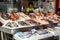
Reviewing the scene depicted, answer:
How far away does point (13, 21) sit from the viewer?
125 inches

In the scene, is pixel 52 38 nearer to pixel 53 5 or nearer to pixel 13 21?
pixel 13 21

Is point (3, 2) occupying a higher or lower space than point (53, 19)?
higher

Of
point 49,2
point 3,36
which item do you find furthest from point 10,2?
point 3,36

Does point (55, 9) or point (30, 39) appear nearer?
point (30, 39)

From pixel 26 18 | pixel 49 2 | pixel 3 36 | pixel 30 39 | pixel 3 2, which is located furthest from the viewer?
pixel 49 2

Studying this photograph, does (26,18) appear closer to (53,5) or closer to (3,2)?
(3,2)

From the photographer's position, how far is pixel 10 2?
5.02 metres

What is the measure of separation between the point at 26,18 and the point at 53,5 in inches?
101

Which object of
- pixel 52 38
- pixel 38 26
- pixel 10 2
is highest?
pixel 10 2

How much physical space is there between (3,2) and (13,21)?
1.72 metres

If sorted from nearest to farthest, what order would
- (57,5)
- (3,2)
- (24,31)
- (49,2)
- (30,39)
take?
(30,39) → (24,31) → (3,2) → (49,2) → (57,5)

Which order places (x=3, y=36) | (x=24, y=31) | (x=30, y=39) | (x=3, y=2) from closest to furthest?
(x=30, y=39) < (x=24, y=31) < (x=3, y=36) < (x=3, y=2)

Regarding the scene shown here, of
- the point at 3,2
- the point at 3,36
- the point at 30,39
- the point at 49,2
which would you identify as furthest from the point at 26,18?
the point at 49,2

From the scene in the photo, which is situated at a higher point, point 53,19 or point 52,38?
point 53,19
